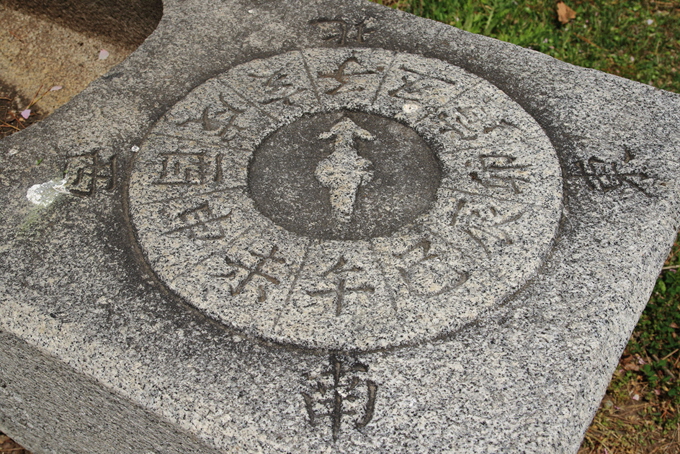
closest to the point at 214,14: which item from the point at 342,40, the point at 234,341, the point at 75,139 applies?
the point at 342,40

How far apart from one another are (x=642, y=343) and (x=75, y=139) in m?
2.80

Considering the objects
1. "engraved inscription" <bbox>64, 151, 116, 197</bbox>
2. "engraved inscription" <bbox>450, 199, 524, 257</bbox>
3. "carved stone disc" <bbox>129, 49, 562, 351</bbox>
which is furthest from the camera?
"engraved inscription" <bbox>64, 151, 116, 197</bbox>

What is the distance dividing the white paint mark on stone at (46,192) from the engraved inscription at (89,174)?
0.09ft

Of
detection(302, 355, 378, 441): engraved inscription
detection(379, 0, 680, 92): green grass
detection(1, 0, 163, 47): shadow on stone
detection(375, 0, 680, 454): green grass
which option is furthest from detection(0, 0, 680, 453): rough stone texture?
detection(379, 0, 680, 92): green grass

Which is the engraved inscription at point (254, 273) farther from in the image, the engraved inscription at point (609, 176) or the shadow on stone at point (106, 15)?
the shadow on stone at point (106, 15)

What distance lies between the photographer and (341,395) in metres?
1.99

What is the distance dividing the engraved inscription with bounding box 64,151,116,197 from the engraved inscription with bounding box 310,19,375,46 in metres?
1.29

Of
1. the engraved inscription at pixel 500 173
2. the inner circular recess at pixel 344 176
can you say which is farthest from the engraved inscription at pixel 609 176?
the inner circular recess at pixel 344 176

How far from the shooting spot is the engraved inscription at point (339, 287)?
86.4 inches

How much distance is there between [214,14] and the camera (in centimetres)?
342

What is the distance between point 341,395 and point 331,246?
1.92 ft

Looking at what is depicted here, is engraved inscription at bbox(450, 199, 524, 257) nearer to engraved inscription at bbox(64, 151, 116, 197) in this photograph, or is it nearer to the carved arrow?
the carved arrow

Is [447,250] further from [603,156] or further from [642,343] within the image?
[642,343]

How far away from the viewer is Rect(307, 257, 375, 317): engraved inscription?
2.20 meters
